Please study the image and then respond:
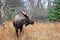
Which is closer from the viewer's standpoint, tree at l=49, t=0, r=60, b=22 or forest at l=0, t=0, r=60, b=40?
forest at l=0, t=0, r=60, b=40

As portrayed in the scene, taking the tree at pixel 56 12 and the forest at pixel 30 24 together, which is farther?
the tree at pixel 56 12

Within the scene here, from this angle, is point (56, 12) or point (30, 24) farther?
point (56, 12)

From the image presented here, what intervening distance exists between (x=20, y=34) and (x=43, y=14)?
14.8m

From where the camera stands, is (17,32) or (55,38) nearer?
(55,38)

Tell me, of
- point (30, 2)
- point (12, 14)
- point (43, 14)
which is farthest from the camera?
point (30, 2)

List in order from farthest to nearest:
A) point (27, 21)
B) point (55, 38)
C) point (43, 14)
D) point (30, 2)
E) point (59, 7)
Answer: point (30, 2)
point (43, 14)
point (59, 7)
point (27, 21)
point (55, 38)

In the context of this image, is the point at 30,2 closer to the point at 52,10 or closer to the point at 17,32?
the point at 52,10

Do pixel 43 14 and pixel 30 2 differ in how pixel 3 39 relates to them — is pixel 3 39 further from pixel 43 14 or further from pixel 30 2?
pixel 30 2

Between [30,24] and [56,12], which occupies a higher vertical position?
[30,24]

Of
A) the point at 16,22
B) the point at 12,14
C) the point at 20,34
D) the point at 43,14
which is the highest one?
the point at 16,22

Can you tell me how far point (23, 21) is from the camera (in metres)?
8.63

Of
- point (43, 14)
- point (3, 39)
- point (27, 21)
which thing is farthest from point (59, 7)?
point (43, 14)

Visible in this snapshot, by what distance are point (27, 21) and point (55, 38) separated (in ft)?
5.59

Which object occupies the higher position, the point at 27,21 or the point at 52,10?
the point at 27,21
